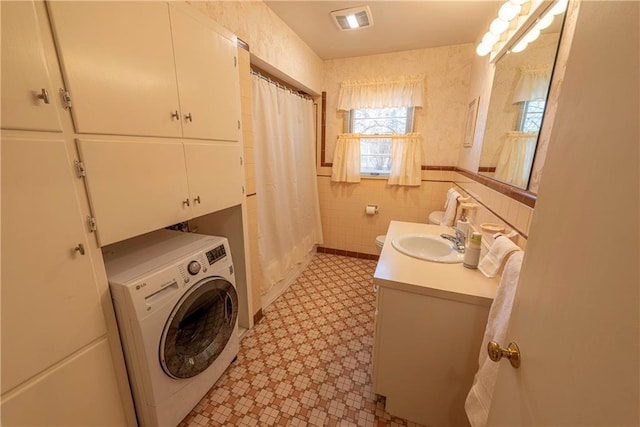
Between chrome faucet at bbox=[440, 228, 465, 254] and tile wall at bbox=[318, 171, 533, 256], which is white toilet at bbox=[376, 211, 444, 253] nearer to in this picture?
tile wall at bbox=[318, 171, 533, 256]

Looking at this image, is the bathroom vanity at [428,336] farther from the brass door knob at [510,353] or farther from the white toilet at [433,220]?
the white toilet at [433,220]

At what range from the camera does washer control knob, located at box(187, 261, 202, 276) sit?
1191 mm

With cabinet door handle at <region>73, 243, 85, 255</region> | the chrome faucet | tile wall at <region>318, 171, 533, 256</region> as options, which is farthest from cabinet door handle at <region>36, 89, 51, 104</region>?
tile wall at <region>318, 171, 533, 256</region>

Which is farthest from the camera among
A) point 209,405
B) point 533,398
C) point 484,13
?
point 484,13

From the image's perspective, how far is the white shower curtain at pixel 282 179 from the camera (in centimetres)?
209

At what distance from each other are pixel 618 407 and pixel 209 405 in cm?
167

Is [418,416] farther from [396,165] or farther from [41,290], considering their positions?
[396,165]

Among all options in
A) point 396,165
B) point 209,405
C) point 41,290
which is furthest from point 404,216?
point 41,290

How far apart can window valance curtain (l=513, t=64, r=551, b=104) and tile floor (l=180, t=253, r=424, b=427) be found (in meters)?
1.69

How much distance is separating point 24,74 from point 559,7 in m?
1.83

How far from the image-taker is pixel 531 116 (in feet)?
3.66

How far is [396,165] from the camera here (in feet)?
9.25

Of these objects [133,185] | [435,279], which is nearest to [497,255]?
[435,279]

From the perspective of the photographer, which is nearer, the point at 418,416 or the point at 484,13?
the point at 418,416
